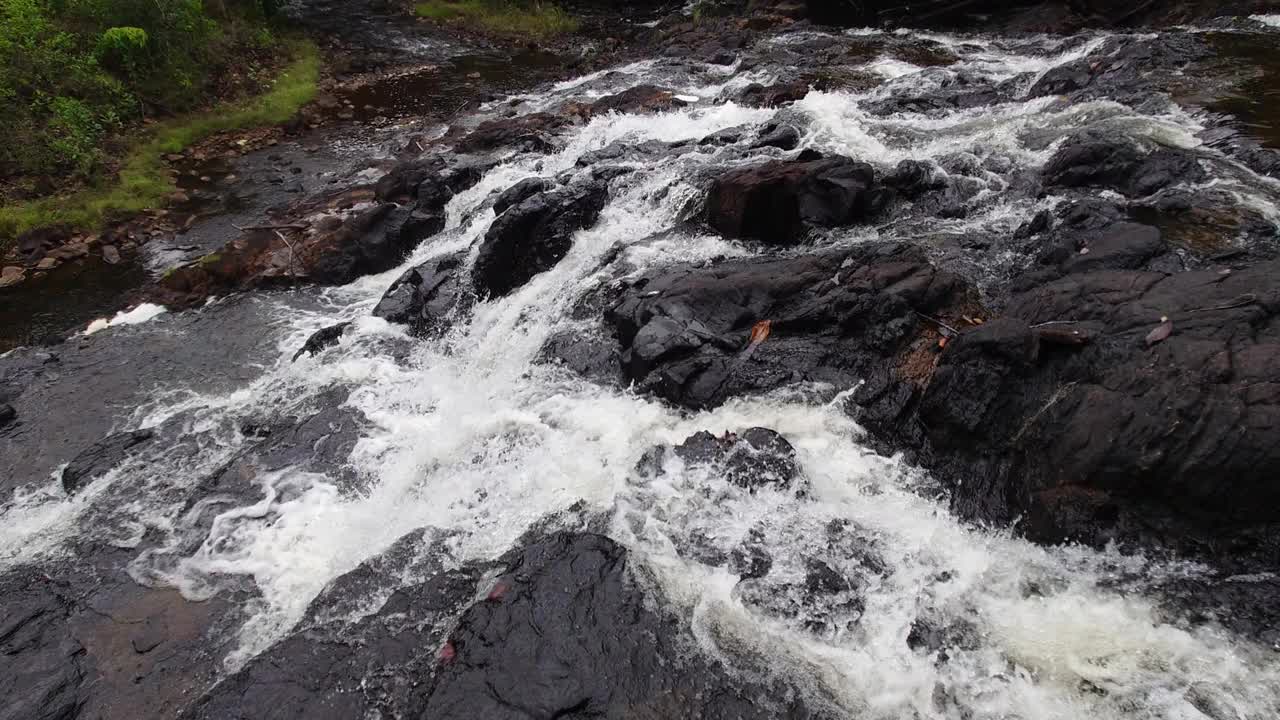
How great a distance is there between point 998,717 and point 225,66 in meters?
28.0

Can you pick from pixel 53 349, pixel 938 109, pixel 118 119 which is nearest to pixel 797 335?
pixel 938 109

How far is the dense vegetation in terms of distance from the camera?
16.6 m

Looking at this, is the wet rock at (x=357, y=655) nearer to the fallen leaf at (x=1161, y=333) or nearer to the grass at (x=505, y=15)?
the fallen leaf at (x=1161, y=333)

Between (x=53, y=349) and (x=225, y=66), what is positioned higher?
(x=225, y=66)

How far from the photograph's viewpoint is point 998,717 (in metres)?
4.71

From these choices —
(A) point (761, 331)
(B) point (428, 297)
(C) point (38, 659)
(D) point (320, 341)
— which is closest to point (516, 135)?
(B) point (428, 297)

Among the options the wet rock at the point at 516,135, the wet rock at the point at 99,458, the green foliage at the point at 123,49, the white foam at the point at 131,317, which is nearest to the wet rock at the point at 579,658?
the wet rock at the point at 99,458

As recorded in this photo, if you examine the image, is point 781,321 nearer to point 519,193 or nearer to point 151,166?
point 519,193

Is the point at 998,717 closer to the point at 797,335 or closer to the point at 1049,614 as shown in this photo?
the point at 1049,614

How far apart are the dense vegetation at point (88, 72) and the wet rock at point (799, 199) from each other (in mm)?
16905

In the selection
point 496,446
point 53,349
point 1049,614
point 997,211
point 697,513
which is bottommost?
point 53,349

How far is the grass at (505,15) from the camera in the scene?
3181cm

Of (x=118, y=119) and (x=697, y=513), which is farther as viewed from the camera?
(x=118, y=119)

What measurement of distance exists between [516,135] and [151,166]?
32.9 ft
